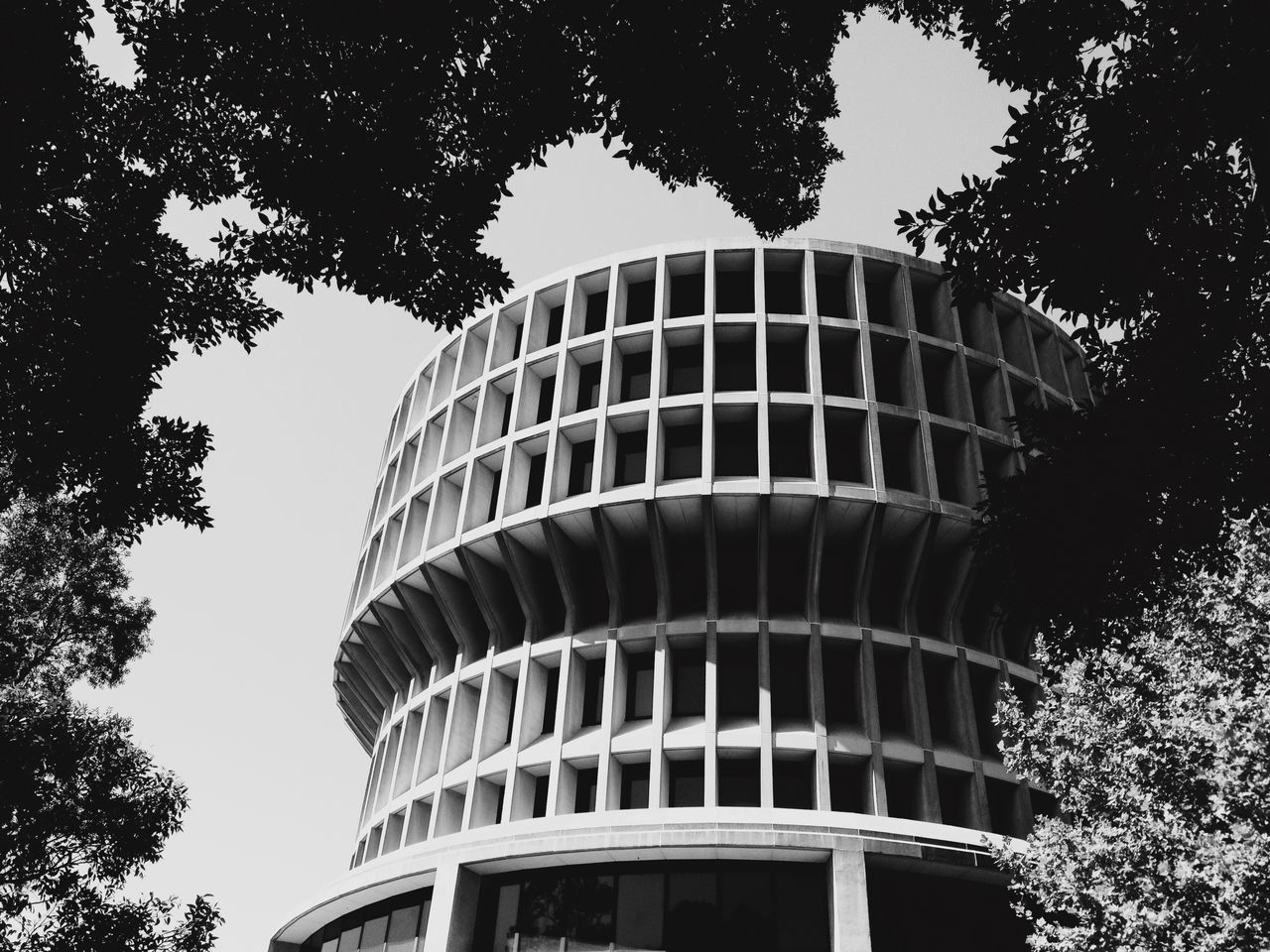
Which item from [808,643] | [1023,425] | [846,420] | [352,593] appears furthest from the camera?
[352,593]

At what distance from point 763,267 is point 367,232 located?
24842mm

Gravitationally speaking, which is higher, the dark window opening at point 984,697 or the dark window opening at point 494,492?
the dark window opening at point 494,492

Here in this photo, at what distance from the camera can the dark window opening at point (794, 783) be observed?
24.1m

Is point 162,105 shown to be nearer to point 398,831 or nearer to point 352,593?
point 398,831

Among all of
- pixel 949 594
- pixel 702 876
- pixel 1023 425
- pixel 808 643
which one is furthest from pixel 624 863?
pixel 1023 425

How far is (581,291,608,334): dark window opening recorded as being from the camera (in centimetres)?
3244

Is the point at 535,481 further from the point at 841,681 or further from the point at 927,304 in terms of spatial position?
the point at 927,304

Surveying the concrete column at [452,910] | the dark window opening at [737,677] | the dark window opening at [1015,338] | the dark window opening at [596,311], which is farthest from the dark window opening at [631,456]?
the dark window opening at [1015,338]

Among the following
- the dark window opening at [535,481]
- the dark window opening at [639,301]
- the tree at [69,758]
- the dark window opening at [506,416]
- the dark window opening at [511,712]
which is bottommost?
the tree at [69,758]

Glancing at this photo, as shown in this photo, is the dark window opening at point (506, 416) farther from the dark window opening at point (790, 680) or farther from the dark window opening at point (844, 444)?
the dark window opening at point (790, 680)

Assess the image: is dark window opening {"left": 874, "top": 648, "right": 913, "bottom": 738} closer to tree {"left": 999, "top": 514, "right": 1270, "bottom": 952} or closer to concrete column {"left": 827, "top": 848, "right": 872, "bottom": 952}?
concrete column {"left": 827, "top": 848, "right": 872, "bottom": 952}

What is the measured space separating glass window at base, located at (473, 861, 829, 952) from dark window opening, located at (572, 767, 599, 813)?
339 centimetres

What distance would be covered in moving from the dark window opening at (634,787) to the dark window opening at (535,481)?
8796mm

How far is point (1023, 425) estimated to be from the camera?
8.87 metres
